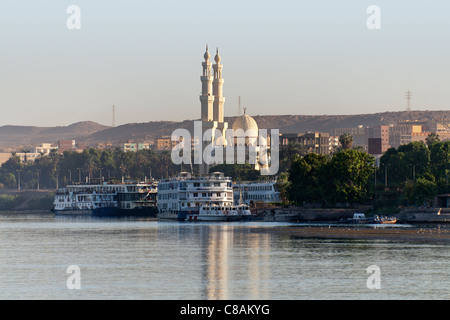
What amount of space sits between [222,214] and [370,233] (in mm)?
54689

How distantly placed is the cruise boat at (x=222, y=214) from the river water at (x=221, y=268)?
177ft

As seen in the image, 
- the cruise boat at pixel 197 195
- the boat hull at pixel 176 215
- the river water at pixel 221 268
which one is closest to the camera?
the river water at pixel 221 268

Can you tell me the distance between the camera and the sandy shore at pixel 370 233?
11109 centimetres

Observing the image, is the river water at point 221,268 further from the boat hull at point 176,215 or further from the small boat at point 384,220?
the boat hull at point 176,215

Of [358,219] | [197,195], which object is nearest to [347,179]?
[358,219]

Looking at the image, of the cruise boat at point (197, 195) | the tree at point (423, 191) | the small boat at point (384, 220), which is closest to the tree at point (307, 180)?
the cruise boat at point (197, 195)

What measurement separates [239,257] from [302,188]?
89.8 meters

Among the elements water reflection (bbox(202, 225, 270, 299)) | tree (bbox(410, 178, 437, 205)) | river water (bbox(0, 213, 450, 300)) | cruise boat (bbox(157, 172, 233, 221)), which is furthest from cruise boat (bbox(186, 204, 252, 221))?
river water (bbox(0, 213, 450, 300))

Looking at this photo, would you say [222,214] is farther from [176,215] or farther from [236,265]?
[236,265]

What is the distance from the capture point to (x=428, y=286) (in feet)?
216

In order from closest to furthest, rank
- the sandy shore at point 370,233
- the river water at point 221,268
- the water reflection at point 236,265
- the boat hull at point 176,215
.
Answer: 1. the river water at point 221,268
2. the water reflection at point 236,265
3. the sandy shore at point 370,233
4. the boat hull at point 176,215

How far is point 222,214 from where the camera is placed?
563 ft

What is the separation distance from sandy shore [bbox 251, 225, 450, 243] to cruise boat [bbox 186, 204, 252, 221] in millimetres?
34335
